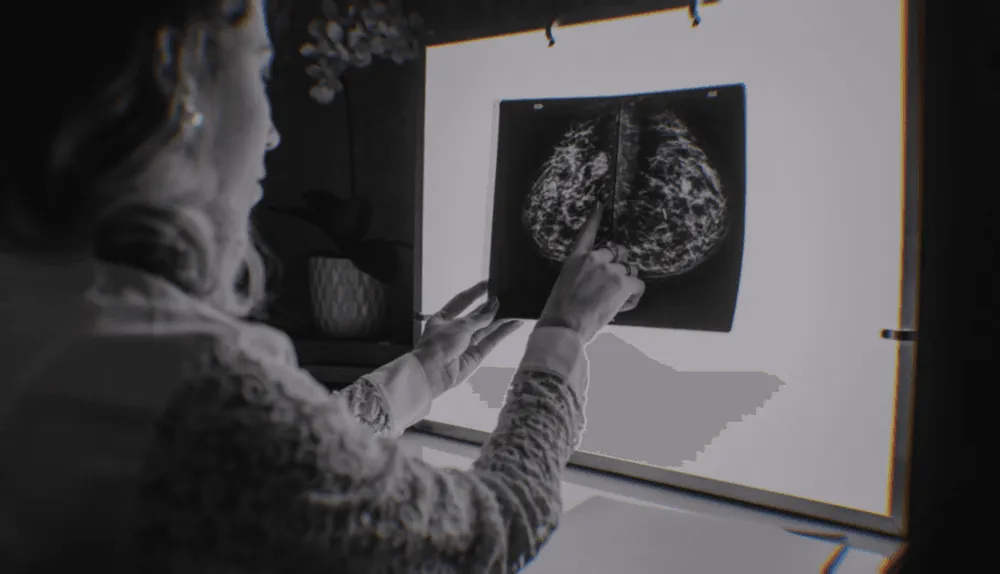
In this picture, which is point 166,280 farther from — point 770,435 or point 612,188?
point 770,435

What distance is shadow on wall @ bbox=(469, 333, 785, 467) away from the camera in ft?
2.24

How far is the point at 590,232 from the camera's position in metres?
0.71

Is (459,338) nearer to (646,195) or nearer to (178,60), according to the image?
(646,195)

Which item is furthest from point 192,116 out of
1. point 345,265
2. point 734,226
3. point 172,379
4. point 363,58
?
point 363,58

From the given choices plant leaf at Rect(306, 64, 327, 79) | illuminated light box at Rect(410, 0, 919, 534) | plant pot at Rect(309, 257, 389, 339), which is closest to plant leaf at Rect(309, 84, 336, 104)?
plant leaf at Rect(306, 64, 327, 79)

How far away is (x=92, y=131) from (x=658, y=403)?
24.9 inches

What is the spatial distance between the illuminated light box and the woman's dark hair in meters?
0.47

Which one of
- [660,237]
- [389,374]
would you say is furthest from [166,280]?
[660,237]

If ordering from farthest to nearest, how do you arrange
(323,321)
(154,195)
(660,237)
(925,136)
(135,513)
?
(323,321), (660,237), (925,136), (154,195), (135,513)

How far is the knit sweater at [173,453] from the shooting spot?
296mm

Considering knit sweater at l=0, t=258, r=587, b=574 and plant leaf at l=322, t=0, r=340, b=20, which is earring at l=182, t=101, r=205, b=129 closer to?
knit sweater at l=0, t=258, r=587, b=574

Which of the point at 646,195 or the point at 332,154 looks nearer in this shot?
the point at 646,195

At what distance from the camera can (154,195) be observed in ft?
1.31

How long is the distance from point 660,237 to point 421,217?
400 millimetres
